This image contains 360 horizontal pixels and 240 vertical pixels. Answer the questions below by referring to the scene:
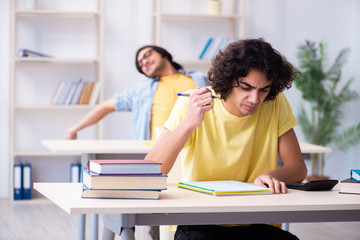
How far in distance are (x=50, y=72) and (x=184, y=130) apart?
3871 mm

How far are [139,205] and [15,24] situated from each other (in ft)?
14.4

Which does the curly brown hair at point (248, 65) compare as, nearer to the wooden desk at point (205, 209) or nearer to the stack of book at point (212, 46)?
the wooden desk at point (205, 209)

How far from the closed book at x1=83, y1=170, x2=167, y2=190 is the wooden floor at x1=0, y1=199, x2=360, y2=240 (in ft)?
6.49

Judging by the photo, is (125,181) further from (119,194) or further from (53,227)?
(53,227)

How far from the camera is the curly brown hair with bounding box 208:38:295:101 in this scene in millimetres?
1966

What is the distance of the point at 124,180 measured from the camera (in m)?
1.62

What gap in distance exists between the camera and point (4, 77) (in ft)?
18.1

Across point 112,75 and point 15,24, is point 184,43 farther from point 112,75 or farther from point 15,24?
point 15,24

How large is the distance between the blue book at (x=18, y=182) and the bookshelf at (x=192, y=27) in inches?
69.3

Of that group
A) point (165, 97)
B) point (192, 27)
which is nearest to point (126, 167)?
point (165, 97)

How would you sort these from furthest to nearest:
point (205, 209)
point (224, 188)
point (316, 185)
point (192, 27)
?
point (192, 27) → point (316, 185) → point (224, 188) → point (205, 209)

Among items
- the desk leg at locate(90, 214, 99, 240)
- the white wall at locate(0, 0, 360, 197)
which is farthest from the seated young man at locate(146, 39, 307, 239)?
the white wall at locate(0, 0, 360, 197)

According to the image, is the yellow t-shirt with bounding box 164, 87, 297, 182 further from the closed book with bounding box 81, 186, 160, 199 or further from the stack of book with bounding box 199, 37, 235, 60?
the stack of book with bounding box 199, 37, 235, 60

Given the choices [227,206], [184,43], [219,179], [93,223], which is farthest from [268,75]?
[184,43]
